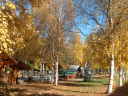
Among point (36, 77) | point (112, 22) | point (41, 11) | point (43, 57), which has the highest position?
point (41, 11)

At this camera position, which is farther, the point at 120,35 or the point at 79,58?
the point at 79,58

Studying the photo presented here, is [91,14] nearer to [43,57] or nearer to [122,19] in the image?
[122,19]

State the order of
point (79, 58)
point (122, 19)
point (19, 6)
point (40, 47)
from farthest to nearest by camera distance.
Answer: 1. point (79, 58)
2. point (40, 47)
3. point (122, 19)
4. point (19, 6)

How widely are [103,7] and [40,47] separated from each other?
65.6 ft

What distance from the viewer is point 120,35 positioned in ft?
97.9

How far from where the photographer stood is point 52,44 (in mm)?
43781

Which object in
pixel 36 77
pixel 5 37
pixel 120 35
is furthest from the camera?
pixel 36 77

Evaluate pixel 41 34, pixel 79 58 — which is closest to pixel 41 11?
pixel 41 34

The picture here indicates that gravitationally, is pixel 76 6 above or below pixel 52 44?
above

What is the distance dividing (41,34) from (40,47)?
10.2 feet

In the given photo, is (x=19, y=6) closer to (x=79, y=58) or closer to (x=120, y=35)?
(x=120, y=35)

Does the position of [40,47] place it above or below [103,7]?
below

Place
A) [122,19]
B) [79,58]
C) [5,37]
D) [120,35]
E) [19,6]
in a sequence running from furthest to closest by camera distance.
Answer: [79,58] < [120,35] < [122,19] < [19,6] < [5,37]

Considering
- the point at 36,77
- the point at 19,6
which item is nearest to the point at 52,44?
the point at 36,77
